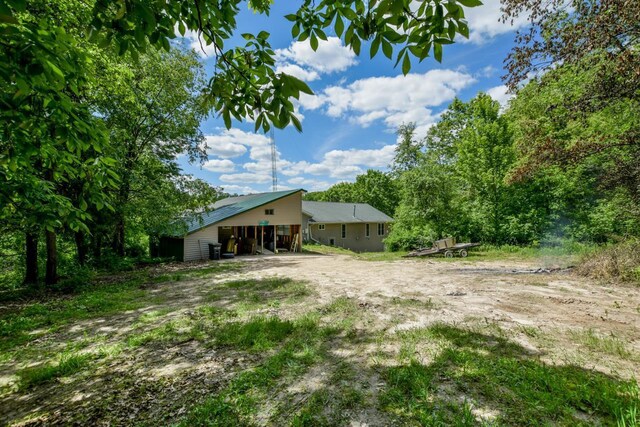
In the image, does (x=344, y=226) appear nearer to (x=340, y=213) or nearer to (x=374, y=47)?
(x=340, y=213)

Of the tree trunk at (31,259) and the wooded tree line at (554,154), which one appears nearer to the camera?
the wooded tree line at (554,154)

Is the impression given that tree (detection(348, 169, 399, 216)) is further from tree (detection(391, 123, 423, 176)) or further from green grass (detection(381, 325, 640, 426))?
green grass (detection(381, 325, 640, 426))

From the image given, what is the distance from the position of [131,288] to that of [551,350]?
9.42 m

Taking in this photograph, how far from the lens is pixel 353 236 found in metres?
27.1

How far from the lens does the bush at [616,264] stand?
706cm

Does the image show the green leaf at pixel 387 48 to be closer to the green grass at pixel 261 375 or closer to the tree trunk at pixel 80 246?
the green grass at pixel 261 375

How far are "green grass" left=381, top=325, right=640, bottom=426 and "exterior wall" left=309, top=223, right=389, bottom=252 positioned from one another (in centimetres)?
2227

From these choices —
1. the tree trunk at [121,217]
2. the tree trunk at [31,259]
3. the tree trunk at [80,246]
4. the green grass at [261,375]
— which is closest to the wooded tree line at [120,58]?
the green grass at [261,375]

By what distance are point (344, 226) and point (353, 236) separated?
4.67 ft

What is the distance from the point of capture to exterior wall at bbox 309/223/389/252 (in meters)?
25.6

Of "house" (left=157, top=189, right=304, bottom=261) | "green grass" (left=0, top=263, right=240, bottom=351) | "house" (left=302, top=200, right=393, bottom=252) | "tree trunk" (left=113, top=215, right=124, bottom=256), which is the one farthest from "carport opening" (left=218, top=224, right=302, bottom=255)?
"green grass" (left=0, top=263, right=240, bottom=351)

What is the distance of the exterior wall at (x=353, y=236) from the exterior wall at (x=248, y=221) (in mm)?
5750

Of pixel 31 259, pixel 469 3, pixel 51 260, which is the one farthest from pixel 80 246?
pixel 469 3

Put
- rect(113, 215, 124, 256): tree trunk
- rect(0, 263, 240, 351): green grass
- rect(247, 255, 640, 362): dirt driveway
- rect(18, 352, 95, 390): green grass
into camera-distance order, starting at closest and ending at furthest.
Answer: rect(18, 352, 95, 390): green grass → rect(247, 255, 640, 362): dirt driveway → rect(0, 263, 240, 351): green grass → rect(113, 215, 124, 256): tree trunk
